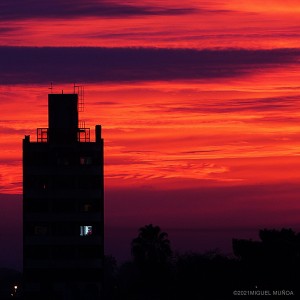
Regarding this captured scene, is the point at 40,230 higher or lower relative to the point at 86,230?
higher

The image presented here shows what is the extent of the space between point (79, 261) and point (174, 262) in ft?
93.5

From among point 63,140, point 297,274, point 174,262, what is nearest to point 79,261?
point 63,140

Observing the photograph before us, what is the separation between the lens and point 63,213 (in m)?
159

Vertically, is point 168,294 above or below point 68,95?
below

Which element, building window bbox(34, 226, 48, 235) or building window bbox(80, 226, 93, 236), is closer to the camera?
building window bbox(34, 226, 48, 235)

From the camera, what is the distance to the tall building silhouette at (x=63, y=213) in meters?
158

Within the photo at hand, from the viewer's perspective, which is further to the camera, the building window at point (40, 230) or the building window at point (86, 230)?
the building window at point (86, 230)

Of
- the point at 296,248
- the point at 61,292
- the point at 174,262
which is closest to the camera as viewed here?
the point at 296,248

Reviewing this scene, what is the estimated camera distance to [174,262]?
184m

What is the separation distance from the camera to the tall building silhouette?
158m

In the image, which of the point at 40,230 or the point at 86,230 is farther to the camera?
the point at 86,230

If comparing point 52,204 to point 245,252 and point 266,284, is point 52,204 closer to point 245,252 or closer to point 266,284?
point 245,252

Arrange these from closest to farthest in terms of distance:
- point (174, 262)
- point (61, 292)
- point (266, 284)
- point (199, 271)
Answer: point (266, 284), point (199, 271), point (61, 292), point (174, 262)

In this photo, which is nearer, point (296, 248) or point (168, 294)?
point (296, 248)
